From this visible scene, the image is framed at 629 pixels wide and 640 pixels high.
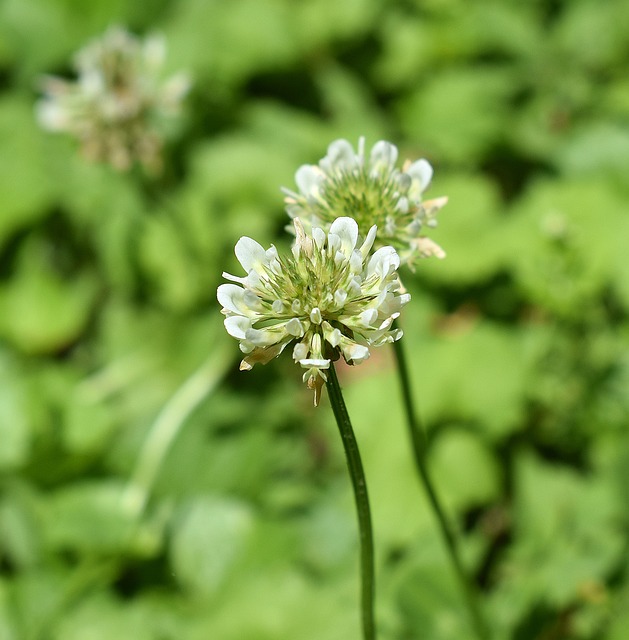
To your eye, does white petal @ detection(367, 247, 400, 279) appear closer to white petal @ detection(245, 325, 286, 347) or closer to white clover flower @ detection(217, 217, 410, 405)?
white clover flower @ detection(217, 217, 410, 405)

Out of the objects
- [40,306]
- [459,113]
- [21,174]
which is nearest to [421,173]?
[40,306]

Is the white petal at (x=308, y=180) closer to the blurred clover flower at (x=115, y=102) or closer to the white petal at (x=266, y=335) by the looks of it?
the white petal at (x=266, y=335)

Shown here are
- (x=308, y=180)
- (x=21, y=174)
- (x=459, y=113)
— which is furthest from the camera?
(x=459, y=113)

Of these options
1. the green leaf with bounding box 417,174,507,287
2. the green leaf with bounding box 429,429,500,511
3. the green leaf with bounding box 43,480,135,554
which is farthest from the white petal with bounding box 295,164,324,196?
the green leaf with bounding box 417,174,507,287

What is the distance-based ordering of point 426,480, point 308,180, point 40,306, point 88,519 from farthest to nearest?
point 40,306 → point 88,519 → point 426,480 → point 308,180

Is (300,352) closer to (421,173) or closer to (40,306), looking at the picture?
Answer: (421,173)
